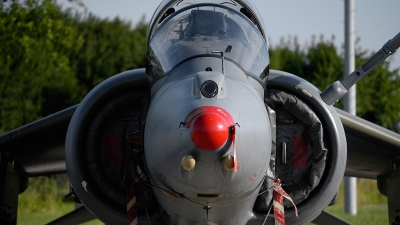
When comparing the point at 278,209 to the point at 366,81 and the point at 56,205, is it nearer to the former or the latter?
the point at 56,205

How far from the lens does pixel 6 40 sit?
68.7ft

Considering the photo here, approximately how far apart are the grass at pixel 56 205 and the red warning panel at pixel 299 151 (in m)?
6.67

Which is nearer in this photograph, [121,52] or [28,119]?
[28,119]

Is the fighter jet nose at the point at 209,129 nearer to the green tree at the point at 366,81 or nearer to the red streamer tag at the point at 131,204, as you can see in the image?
the red streamer tag at the point at 131,204

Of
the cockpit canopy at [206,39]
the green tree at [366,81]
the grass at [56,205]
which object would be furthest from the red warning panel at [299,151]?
the green tree at [366,81]

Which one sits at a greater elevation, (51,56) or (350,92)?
(51,56)

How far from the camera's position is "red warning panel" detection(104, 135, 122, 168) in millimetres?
6055

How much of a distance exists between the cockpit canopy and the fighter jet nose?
96cm

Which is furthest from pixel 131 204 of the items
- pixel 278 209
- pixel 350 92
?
pixel 350 92

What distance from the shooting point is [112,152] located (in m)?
6.07

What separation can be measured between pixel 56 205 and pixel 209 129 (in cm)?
1297

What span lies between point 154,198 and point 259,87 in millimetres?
1230

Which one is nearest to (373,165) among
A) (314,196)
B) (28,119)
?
(314,196)

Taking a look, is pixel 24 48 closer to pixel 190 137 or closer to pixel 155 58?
pixel 155 58
